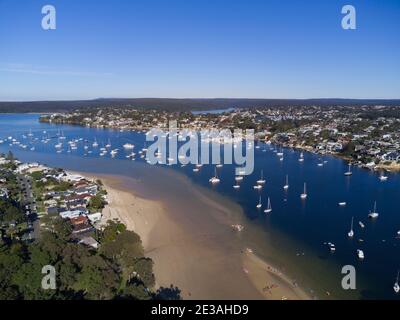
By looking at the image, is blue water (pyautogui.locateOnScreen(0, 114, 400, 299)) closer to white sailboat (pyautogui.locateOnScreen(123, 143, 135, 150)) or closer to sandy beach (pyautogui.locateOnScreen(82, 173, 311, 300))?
sandy beach (pyautogui.locateOnScreen(82, 173, 311, 300))

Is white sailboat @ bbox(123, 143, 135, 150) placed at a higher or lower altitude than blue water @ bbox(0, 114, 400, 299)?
higher

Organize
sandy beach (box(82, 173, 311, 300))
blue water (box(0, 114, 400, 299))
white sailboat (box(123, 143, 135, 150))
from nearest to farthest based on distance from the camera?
sandy beach (box(82, 173, 311, 300)) < blue water (box(0, 114, 400, 299)) < white sailboat (box(123, 143, 135, 150))

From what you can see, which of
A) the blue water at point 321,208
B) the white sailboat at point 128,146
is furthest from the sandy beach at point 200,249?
the white sailboat at point 128,146

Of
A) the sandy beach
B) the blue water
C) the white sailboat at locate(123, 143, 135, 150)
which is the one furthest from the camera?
the white sailboat at locate(123, 143, 135, 150)

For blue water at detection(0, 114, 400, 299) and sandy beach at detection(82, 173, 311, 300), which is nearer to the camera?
sandy beach at detection(82, 173, 311, 300)

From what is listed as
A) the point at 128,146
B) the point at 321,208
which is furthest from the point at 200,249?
the point at 128,146

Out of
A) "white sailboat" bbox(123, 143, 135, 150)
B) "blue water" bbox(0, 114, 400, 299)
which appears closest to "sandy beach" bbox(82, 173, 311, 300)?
"blue water" bbox(0, 114, 400, 299)

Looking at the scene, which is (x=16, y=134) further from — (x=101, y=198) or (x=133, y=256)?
(x=133, y=256)

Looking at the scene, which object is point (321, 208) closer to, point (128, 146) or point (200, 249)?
point (200, 249)
